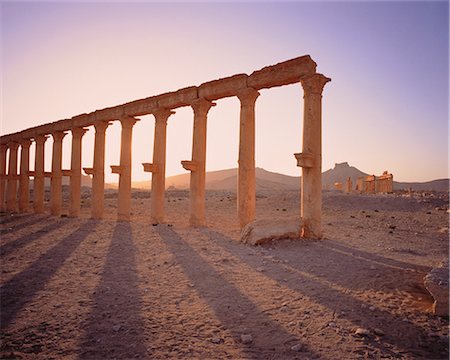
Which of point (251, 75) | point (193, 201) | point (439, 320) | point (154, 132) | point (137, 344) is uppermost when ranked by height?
point (251, 75)

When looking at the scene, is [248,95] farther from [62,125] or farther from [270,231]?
[62,125]


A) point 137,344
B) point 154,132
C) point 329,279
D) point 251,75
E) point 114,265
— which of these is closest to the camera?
point 137,344

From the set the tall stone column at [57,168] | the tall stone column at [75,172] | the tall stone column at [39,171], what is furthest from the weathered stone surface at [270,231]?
the tall stone column at [39,171]

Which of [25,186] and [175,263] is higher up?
[25,186]

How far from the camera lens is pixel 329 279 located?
6.79 metres

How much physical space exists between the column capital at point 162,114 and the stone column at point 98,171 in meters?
4.66

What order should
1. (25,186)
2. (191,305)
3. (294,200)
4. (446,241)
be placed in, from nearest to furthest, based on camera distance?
(191,305) → (446,241) → (294,200) → (25,186)

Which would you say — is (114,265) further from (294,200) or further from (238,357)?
(294,200)

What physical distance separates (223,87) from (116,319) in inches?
440

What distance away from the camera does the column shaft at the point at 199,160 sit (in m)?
14.8

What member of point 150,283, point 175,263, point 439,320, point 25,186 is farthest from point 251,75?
point 25,186

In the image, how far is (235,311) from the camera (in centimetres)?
545

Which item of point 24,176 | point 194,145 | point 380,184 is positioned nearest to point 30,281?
point 194,145

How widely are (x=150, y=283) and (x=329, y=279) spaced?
13.1 feet
